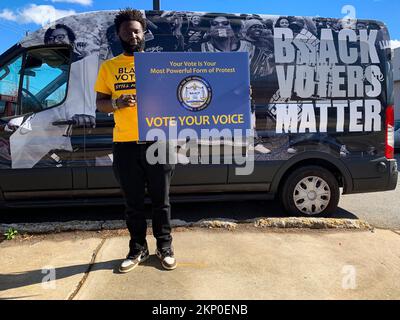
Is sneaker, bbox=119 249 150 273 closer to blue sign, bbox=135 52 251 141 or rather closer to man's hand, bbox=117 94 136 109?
blue sign, bbox=135 52 251 141

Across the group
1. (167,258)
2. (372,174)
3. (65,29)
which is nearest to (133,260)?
(167,258)

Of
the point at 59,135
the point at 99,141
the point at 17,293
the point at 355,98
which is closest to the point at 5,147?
the point at 59,135

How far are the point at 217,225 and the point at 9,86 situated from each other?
2.86 metres

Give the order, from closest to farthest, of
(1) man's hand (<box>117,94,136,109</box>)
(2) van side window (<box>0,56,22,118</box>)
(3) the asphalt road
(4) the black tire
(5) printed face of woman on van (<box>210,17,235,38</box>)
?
(1) man's hand (<box>117,94,136,109</box>), (2) van side window (<box>0,56,22,118</box>), (5) printed face of woman on van (<box>210,17,235,38</box>), (4) the black tire, (3) the asphalt road

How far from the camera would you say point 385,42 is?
15.9ft

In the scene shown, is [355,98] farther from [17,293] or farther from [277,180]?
[17,293]

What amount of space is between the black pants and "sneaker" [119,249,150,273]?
5 cm

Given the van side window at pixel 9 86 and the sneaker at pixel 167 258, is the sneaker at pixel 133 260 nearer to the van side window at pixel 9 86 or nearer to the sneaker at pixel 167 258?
the sneaker at pixel 167 258

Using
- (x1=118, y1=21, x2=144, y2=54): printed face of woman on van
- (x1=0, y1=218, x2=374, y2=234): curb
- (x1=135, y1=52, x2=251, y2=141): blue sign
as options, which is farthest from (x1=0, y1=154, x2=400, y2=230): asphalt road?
(x1=118, y1=21, x2=144, y2=54): printed face of woman on van

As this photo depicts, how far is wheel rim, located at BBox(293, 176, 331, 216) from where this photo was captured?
493 cm

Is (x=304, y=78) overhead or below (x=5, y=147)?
overhead

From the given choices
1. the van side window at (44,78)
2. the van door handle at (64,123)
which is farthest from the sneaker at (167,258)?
the van side window at (44,78)

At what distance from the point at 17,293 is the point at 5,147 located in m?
1.99

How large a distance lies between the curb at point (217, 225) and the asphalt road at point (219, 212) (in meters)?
0.43
